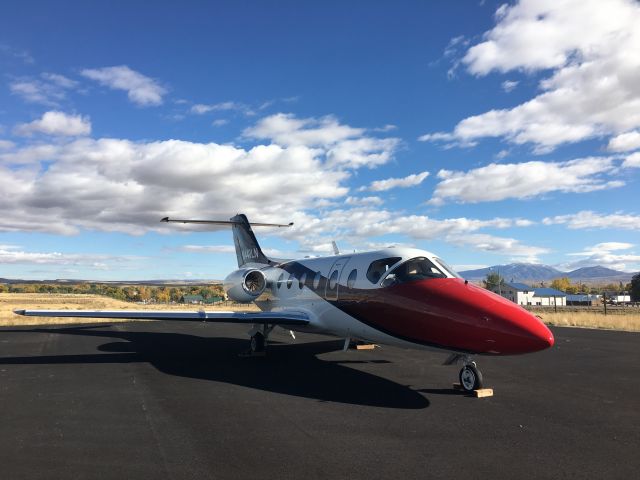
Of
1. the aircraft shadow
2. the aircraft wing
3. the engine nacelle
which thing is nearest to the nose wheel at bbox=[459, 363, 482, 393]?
the aircraft shadow

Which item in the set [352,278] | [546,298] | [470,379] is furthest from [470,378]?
[546,298]

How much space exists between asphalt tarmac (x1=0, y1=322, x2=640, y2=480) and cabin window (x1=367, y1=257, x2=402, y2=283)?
227 centimetres

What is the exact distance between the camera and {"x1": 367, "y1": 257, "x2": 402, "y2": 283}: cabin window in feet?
33.9

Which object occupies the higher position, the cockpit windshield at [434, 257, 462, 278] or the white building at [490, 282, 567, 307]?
the cockpit windshield at [434, 257, 462, 278]

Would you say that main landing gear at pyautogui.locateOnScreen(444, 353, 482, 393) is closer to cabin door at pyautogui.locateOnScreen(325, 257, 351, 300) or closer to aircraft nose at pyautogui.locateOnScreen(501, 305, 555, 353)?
aircraft nose at pyautogui.locateOnScreen(501, 305, 555, 353)

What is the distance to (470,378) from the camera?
8961mm

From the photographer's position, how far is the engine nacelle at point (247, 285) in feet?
56.9

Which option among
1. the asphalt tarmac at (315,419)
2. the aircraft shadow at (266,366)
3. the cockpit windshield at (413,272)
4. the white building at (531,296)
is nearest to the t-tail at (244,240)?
the aircraft shadow at (266,366)

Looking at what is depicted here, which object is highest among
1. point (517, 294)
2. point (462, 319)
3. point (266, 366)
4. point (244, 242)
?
point (244, 242)

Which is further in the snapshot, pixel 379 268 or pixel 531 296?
pixel 531 296

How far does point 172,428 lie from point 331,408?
8.48 feet

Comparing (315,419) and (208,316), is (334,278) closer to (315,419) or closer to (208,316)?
(208,316)

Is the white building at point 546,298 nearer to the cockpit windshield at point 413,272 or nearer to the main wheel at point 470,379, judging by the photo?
the cockpit windshield at point 413,272

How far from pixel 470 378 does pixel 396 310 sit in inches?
74.6
